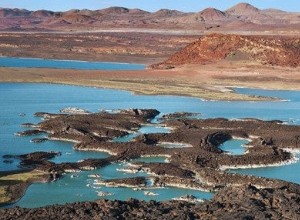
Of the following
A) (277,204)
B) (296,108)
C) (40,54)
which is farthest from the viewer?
(40,54)

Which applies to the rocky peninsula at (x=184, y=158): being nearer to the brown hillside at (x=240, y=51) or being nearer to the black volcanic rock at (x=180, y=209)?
the black volcanic rock at (x=180, y=209)

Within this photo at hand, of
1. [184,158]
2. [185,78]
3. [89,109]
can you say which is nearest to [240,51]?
[185,78]

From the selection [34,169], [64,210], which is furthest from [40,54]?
[64,210]

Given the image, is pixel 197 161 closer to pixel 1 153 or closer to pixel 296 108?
pixel 1 153

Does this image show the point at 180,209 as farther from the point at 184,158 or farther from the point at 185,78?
the point at 185,78

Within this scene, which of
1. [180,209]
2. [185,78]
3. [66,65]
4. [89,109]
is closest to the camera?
[180,209]

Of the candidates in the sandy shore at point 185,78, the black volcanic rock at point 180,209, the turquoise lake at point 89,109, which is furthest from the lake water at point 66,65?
the black volcanic rock at point 180,209
